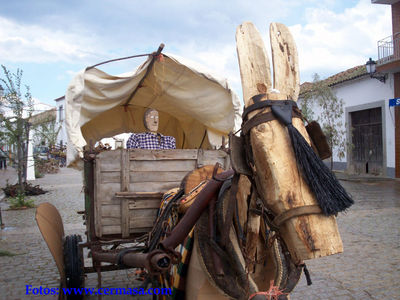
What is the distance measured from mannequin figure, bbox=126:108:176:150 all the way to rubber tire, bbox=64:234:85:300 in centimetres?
130

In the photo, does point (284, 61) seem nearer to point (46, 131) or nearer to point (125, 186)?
point (125, 186)

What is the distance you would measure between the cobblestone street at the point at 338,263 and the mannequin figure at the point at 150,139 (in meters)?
1.79

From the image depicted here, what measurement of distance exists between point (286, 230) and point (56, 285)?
4.06 m

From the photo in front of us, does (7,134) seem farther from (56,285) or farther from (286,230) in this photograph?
(286,230)

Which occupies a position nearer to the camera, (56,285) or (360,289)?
(360,289)

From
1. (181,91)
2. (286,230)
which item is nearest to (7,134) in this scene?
(181,91)

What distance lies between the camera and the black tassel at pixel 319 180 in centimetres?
153

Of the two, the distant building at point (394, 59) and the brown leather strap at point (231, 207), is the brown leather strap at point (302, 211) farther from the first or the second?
the distant building at point (394, 59)

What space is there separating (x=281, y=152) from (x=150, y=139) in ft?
10.4

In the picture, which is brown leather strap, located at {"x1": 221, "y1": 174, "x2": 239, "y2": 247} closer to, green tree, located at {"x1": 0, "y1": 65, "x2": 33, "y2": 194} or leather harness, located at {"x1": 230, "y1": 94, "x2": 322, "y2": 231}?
leather harness, located at {"x1": 230, "y1": 94, "x2": 322, "y2": 231}

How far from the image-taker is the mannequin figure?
4.62 m

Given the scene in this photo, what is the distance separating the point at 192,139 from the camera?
18.7ft

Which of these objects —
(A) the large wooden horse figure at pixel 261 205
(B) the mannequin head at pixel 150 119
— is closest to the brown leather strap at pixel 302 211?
(A) the large wooden horse figure at pixel 261 205

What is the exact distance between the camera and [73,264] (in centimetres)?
390
